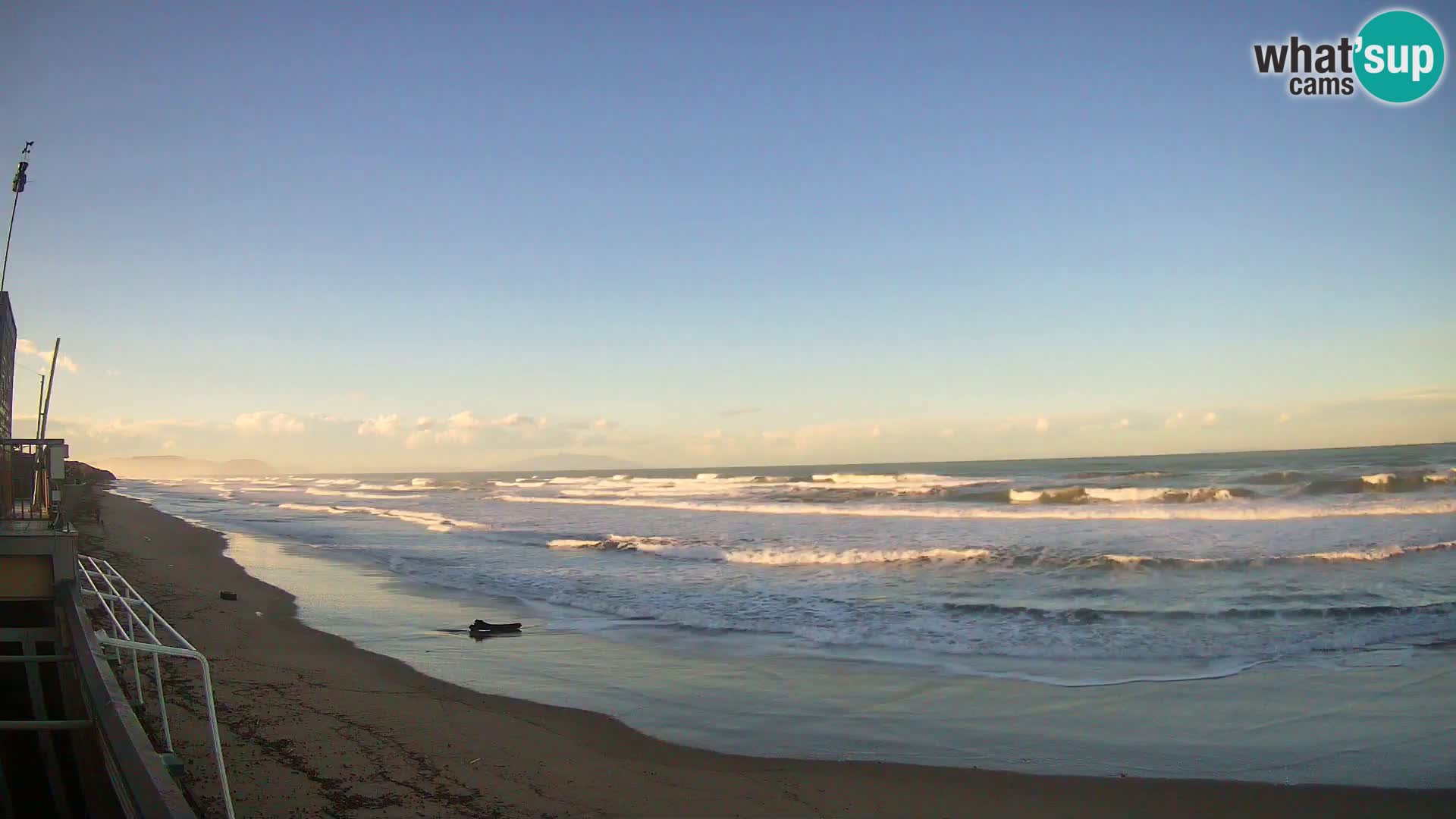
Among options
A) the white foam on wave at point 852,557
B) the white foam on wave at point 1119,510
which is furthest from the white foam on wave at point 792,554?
the white foam on wave at point 1119,510

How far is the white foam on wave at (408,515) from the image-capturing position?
31189 millimetres

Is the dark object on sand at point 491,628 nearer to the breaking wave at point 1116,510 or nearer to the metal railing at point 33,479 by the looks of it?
the metal railing at point 33,479

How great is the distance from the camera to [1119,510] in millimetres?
30375

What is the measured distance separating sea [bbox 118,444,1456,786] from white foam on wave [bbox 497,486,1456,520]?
29 centimetres

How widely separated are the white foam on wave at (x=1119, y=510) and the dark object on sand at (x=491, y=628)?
20.8m

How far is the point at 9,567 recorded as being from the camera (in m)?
7.84

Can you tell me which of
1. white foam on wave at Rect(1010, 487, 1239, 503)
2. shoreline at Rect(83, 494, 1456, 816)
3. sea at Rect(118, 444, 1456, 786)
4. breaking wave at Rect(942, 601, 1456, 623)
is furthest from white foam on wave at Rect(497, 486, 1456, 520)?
shoreline at Rect(83, 494, 1456, 816)

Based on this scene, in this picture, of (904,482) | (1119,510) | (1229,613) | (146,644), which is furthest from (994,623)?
(904,482)

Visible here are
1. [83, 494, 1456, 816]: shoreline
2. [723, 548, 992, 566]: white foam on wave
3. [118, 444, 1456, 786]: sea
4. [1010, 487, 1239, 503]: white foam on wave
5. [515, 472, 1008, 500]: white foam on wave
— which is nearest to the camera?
[83, 494, 1456, 816]: shoreline

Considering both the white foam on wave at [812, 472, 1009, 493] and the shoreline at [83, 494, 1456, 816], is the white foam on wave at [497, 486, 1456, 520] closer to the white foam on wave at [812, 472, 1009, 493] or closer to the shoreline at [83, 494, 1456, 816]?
the white foam on wave at [812, 472, 1009, 493]

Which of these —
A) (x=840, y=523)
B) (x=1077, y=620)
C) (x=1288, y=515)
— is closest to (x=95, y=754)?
(x=1077, y=620)

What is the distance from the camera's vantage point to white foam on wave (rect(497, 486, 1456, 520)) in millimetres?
25484

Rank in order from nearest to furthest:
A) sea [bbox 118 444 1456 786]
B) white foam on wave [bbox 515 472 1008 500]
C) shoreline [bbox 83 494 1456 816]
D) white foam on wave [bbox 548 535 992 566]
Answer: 1. shoreline [bbox 83 494 1456 816]
2. sea [bbox 118 444 1456 786]
3. white foam on wave [bbox 548 535 992 566]
4. white foam on wave [bbox 515 472 1008 500]

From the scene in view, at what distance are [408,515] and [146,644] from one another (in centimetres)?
3474
